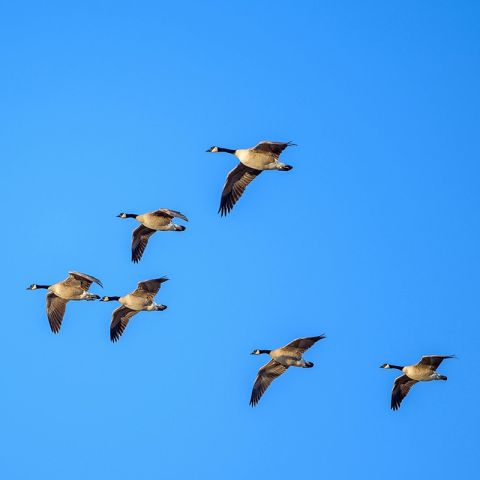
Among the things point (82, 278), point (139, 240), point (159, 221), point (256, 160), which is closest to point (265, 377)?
point (139, 240)

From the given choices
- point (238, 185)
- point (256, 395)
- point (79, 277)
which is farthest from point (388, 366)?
point (79, 277)

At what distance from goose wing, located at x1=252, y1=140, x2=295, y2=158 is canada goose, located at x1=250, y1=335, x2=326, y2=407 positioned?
4894mm

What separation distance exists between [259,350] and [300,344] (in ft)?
10.0

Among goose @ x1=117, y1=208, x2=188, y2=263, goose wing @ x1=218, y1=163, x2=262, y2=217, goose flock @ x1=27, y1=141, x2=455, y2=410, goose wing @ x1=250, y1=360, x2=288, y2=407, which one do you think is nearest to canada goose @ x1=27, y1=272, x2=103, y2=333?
goose flock @ x1=27, y1=141, x2=455, y2=410

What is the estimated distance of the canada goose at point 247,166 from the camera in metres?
33.4

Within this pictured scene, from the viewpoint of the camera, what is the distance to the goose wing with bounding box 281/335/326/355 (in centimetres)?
3422

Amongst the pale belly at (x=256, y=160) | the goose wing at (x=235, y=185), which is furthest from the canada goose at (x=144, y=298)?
the pale belly at (x=256, y=160)

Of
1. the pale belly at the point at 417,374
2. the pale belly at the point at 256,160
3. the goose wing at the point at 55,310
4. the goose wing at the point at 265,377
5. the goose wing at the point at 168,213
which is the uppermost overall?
the pale belly at the point at 256,160

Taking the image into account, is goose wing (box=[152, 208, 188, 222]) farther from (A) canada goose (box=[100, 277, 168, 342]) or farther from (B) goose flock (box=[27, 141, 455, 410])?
(A) canada goose (box=[100, 277, 168, 342])

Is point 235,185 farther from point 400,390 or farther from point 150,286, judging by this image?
point 400,390

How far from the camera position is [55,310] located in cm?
3653

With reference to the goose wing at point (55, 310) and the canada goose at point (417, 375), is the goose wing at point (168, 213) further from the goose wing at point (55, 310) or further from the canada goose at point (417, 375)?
the canada goose at point (417, 375)

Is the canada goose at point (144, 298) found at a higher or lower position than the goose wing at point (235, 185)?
lower

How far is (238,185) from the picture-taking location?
1399 inches
